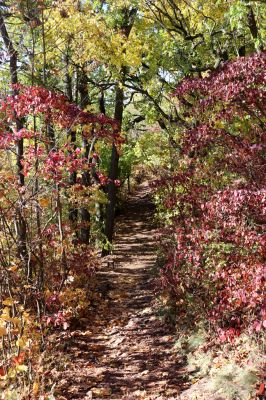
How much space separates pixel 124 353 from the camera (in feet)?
21.2

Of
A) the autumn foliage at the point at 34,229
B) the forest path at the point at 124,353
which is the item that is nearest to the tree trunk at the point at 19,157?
the autumn foliage at the point at 34,229

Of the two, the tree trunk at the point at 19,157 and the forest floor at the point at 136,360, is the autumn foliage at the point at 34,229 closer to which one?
the tree trunk at the point at 19,157

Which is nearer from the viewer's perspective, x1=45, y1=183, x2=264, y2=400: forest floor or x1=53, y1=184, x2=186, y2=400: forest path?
x1=45, y1=183, x2=264, y2=400: forest floor

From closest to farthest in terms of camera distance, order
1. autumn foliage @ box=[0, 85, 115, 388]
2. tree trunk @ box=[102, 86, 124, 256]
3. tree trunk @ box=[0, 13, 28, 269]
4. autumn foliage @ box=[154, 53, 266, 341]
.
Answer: autumn foliage @ box=[154, 53, 266, 341]
autumn foliage @ box=[0, 85, 115, 388]
tree trunk @ box=[0, 13, 28, 269]
tree trunk @ box=[102, 86, 124, 256]

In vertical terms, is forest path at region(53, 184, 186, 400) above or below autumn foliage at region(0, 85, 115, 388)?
below

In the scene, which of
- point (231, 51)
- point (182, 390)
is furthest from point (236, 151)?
point (231, 51)

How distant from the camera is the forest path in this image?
530 centimetres

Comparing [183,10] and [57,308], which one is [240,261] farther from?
[183,10]

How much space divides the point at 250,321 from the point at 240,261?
0.77 metres

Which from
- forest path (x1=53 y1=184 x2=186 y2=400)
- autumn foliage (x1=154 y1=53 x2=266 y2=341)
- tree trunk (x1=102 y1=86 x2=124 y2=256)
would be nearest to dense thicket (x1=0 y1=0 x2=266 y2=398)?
autumn foliage (x1=154 y1=53 x2=266 y2=341)

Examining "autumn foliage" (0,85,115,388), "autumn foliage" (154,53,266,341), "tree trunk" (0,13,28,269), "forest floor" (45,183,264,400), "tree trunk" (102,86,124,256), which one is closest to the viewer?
"autumn foliage" (154,53,266,341)

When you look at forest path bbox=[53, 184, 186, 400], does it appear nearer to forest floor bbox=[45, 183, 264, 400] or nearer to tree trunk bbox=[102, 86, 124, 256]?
forest floor bbox=[45, 183, 264, 400]

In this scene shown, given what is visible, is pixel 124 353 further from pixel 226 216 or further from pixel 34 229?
pixel 34 229

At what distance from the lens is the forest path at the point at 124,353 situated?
530cm
